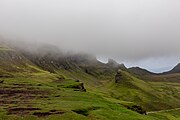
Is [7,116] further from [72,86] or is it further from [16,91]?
[72,86]

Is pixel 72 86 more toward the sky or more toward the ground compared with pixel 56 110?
more toward the sky

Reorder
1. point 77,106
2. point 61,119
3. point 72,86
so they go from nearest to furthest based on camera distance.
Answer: point 61,119 < point 77,106 < point 72,86

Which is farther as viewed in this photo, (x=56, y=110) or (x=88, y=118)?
(x=56, y=110)

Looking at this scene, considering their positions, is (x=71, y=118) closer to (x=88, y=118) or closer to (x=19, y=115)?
(x=88, y=118)

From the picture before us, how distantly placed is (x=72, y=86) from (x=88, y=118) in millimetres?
112403

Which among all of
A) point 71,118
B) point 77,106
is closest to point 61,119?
point 71,118

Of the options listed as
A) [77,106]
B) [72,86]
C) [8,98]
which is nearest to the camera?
[77,106]

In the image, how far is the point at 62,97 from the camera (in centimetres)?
12144

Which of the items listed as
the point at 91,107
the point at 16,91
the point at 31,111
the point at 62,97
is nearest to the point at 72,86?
the point at 16,91

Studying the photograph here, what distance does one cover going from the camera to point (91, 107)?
319ft

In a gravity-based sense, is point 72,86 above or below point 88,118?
above

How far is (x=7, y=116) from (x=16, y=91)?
6412cm

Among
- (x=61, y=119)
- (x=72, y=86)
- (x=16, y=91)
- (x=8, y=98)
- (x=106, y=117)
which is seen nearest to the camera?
(x=61, y=119)

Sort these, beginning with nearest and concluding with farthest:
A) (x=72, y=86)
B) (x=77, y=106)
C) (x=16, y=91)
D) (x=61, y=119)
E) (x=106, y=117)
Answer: (x=61, y=119)
(x=106, y=117)
(x=77, y=106)
(x=16, y=91)
(x=72, y=86)
